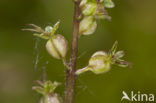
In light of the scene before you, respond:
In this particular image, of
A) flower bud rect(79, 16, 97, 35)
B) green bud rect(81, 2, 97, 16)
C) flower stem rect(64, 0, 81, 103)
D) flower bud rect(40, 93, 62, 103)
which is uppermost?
green bud rect(81, 2, 97, 16)

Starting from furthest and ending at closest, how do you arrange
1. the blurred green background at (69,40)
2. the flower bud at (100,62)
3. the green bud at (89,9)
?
1. the blurred green background at (69,40)
2. the flower bud at (100,62)
3. the green bud at (89,9)

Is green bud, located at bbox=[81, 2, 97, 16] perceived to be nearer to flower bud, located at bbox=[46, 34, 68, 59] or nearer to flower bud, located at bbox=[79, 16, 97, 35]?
flower bud, located at bbox=[79, 16, 97, 35]

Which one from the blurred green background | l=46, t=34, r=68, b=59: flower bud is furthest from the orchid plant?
the blurred green background

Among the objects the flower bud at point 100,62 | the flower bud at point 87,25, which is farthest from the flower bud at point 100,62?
the flower bud at point 87,25

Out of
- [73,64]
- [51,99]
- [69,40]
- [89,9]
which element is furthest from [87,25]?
[69,40]

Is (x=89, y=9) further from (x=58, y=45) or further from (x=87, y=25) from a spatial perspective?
(x=58, y=45)

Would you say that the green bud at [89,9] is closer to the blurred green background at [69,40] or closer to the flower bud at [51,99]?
the flower bud at [51,99]
